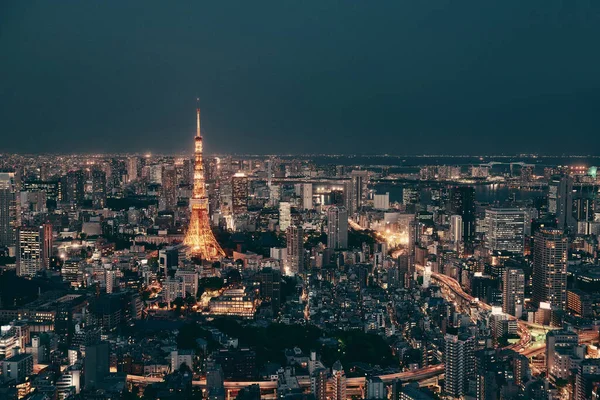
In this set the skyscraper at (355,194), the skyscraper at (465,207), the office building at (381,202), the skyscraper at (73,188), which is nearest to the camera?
the skyscraper at (465,207)

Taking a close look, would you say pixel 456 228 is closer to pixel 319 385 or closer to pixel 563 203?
pixel 563 203

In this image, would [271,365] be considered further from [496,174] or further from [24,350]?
[496,174]

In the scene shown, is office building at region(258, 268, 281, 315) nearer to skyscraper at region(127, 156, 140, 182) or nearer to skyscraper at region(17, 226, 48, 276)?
skyscraper at region(17, 226, 48, 276)

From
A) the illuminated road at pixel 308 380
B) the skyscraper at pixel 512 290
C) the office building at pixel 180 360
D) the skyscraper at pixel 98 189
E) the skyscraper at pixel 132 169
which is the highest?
the skyscraper at pixel 132 169

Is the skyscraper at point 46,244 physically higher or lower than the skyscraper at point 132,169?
lower

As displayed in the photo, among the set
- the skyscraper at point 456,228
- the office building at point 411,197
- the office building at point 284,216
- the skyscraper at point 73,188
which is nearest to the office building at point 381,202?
the office building at point 411,197

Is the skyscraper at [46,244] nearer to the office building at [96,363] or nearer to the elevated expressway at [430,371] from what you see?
the office building at [96,363]

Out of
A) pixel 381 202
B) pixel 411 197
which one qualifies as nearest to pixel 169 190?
pixel 381 202
